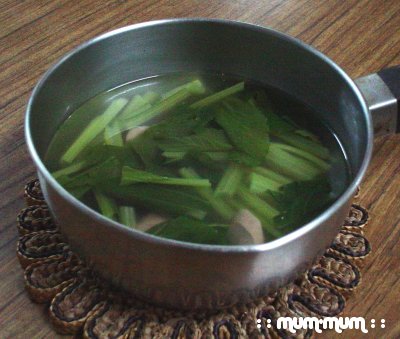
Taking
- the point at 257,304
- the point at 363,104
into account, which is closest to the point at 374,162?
the point at 363,104

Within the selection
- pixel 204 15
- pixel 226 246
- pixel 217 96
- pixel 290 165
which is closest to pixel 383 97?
pixel 290 165

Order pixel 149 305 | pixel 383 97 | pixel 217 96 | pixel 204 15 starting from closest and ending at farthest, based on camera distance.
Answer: pixel 149 305
pixel 383 97
pixel 217 96
pixel 204 15

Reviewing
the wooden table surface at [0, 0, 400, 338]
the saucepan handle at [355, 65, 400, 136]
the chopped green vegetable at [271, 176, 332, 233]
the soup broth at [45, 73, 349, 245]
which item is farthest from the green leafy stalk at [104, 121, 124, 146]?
the saucepan handle at [355, 65, 400, 136]

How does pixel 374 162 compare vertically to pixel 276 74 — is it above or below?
below

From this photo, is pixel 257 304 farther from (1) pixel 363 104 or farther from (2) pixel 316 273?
(1) pixel 363 104

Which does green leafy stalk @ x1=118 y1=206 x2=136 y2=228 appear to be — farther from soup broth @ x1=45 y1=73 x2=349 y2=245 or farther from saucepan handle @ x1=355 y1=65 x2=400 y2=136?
saucepan handle @ x1=355 y1=65 x2=400 y2=136

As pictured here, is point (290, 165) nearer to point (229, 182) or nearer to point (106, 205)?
point (229, 182)

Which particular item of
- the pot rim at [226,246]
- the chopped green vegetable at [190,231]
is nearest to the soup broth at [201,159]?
the chopped green vegetable at [190,231]
